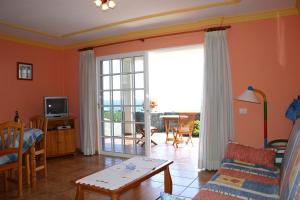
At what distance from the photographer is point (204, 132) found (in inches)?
161

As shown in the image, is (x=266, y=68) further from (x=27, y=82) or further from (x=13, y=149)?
(x=27, y=82)

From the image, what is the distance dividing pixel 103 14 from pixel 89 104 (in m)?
2.14

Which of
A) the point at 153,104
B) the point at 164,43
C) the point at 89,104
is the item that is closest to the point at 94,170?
the point at 89,104

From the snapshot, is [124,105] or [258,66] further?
[124,105]

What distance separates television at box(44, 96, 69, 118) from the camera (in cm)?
506

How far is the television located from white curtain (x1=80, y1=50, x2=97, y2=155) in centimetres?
38

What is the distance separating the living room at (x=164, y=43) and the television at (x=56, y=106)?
0.48 meters

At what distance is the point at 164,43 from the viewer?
459 centimetres

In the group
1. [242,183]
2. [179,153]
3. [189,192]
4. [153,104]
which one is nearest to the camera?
[242,183]

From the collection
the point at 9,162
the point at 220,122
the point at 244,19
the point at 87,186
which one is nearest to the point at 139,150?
the point at 220,122

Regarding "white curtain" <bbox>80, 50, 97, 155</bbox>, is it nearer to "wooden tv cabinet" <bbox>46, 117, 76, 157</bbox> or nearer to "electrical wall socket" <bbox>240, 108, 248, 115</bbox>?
"wooden tv cabinet" <bbox>46, 117, 76, 157</bbox>

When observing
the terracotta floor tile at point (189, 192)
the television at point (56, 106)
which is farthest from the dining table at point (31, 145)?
the terracotta floor tile at point (189, 192)

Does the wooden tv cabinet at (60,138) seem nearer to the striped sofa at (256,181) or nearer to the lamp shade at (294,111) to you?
the striped sofa at (256,181)

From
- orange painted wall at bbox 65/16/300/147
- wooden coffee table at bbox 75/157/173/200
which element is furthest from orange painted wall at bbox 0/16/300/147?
wooden coffee table at bbox 75/157/173/200
